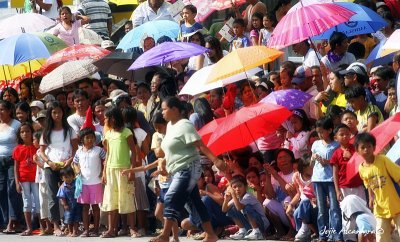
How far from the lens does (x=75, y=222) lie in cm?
1778

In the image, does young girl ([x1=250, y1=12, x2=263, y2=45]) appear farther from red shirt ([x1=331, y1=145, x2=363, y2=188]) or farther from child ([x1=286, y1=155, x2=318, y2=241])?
red shirt ([x1=331, y1=145, x2=363, y2=188])

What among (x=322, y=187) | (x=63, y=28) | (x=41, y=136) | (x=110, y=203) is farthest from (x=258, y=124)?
(x=63, y=28)

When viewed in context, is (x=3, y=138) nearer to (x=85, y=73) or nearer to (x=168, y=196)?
(x=85, y=73)

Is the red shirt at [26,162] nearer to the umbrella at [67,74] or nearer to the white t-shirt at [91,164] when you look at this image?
the white t-shirt at [91,164]

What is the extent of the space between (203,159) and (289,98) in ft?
4.31

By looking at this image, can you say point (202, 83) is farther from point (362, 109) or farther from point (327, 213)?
point (327, 213)

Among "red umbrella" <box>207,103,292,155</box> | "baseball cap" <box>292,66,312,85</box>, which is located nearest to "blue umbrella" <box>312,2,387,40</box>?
"baseball cap" <box>292,66,312,85</box>

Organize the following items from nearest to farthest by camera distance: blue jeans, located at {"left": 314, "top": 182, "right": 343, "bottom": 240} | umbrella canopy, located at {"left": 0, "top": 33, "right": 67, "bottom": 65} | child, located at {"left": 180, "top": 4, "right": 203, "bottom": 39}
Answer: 1. blue jeans, located at {"left": 314, "top": 182, "right": 343, "bottom": 240}
2. umbrella canopy, located at {"left": 0, "top": 33, "right": 67, "bottom": 65}
3. child, located at {"left": 180, "top": 4, "right": 203, "bottom": 39}

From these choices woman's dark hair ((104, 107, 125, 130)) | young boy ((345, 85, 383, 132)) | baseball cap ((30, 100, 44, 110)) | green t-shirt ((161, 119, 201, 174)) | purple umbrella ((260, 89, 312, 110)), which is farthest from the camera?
baseball cap ((30, 100, 44, 110))

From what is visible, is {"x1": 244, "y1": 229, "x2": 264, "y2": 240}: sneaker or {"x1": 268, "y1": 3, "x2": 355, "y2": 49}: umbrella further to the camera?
{"x1": 268, "y1": 3, "x2": 355, "y2": 49}: umbrella

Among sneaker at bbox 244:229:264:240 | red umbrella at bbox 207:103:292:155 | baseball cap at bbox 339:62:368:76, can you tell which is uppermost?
baseball cap at bbox 339:62:368:76

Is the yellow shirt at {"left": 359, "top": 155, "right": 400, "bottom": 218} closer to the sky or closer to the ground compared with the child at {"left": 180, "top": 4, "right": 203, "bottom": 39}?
closer to the ground

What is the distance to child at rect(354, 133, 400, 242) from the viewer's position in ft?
46.8

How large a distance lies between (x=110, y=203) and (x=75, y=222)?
0.82 metres
